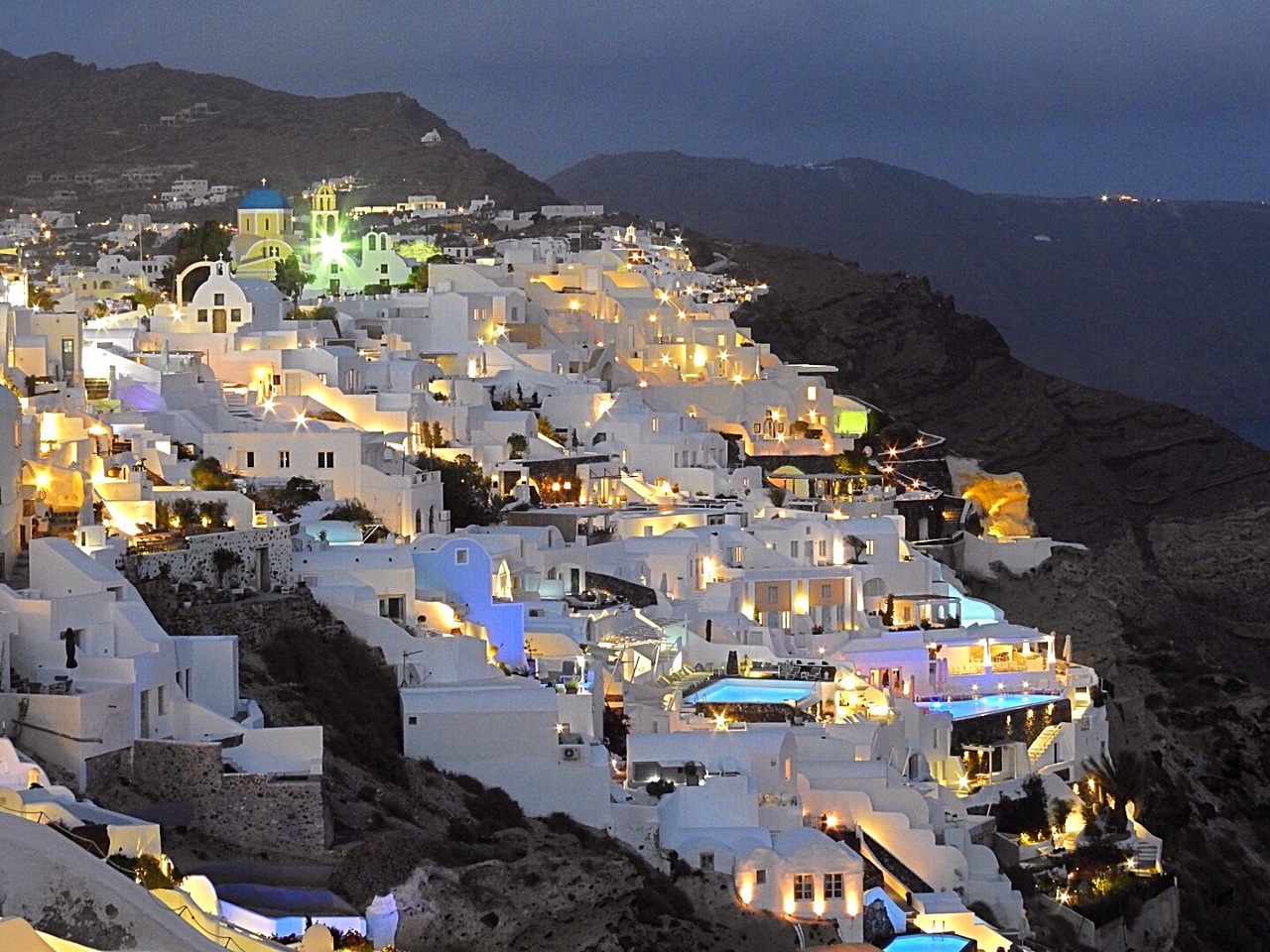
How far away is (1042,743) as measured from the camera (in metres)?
40.2

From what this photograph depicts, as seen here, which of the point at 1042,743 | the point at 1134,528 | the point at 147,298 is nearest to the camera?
the point at 1042,743

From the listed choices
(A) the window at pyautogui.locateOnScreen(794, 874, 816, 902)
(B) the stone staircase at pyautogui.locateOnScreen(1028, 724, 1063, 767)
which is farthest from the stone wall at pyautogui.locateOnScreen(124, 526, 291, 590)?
(B) the stone staircase at pyautogui.locateOnScreen(1028, 724, 1063, 767)

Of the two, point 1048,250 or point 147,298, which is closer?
point 147,298

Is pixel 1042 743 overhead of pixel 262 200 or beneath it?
beneath

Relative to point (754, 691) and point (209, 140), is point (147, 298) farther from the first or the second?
point (209, 140)

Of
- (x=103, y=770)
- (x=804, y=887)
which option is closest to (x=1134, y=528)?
(x=804, y=887)


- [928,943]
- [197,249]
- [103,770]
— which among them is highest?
[197,249]

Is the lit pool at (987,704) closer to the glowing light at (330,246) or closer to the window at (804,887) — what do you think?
the window at (804,887)

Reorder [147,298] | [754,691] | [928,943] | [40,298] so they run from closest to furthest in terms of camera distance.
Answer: [928,943], [754,691], [40,298], [147,298]

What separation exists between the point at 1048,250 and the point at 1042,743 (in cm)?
11756

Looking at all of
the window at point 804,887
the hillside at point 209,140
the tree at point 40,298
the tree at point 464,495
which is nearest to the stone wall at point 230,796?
the window at point 804,887

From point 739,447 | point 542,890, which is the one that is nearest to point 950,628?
point 739,447

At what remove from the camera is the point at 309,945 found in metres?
20.9

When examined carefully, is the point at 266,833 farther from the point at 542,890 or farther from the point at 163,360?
the point at 163,360
